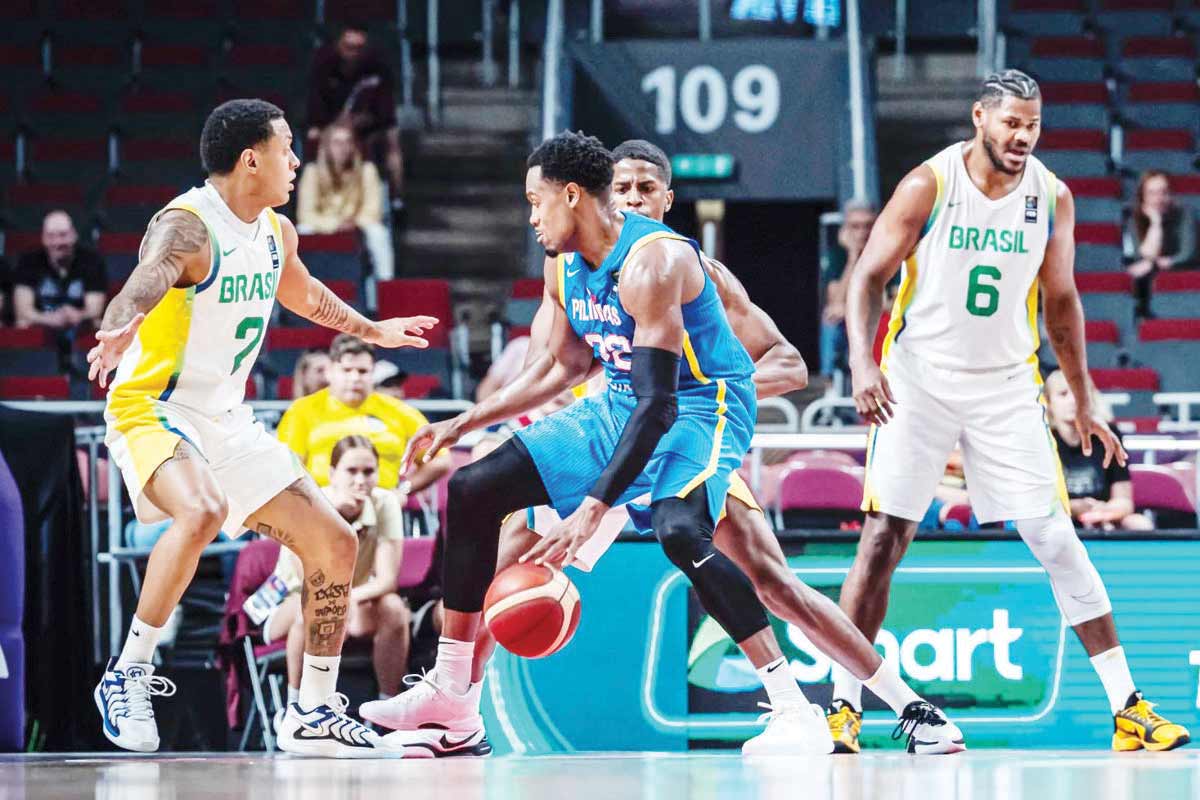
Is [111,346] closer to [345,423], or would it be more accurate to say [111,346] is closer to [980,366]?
[980,366]

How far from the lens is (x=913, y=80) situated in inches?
603

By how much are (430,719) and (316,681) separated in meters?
0.39

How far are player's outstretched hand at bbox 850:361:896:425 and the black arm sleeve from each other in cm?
78

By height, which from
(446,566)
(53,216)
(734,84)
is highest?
(734,84)

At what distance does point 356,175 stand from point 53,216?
2.08 metres

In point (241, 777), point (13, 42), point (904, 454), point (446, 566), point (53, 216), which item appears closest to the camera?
Answer: point (241, 777)

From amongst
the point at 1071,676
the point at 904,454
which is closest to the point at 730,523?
the point at 904,454

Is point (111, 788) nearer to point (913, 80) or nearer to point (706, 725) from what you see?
point (706, 725)

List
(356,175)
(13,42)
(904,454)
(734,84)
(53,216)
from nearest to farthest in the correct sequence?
(904,454), (53,216), (356,175), (734,84), (13,42)

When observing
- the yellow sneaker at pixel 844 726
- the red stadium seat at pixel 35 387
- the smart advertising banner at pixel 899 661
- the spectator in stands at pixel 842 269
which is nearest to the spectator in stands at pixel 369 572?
the smart advertising banner at pixel 899 661

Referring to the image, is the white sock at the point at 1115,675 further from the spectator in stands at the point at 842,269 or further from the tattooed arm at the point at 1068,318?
the spectator in stands at the point at 842,269

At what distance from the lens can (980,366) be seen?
578 centimetres

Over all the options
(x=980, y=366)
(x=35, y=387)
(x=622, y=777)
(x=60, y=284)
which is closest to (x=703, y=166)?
(x=60, y=284)

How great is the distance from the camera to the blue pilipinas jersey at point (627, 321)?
5.16m
